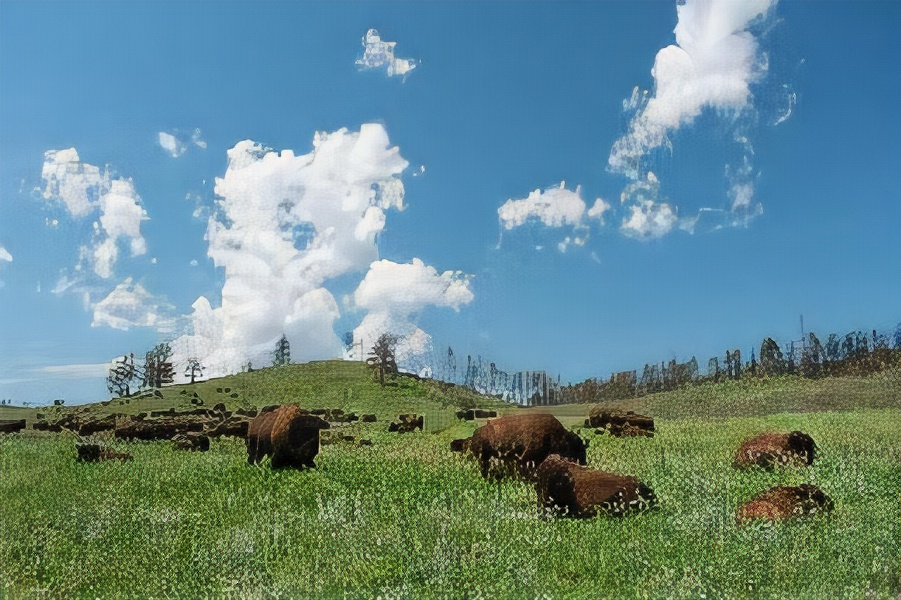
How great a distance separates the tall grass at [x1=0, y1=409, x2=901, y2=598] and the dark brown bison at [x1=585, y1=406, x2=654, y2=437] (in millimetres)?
9512

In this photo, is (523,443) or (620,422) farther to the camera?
(620,422)

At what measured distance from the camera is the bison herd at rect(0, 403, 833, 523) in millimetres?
18172

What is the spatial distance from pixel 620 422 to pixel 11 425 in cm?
2814

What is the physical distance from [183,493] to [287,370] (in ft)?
69.6

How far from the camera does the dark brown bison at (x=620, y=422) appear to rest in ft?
115

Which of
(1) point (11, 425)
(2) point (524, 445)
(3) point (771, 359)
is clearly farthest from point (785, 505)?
(3) point (771, 359)

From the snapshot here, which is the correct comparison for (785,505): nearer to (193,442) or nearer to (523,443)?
(523,443)

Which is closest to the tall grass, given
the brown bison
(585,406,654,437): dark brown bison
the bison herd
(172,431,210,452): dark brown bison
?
the bison herd

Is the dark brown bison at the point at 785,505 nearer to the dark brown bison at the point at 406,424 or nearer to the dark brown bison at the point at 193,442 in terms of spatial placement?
the dark brown bison at the point at 406,424

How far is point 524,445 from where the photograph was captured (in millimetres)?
23141

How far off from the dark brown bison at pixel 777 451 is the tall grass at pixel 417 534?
63 cm

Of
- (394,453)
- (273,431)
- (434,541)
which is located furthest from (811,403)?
(434,541)

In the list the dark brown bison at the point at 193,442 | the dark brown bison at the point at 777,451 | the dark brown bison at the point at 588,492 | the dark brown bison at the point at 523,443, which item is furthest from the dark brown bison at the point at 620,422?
the dark brown bison at the point at 193,442

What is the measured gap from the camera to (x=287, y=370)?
42.0m
